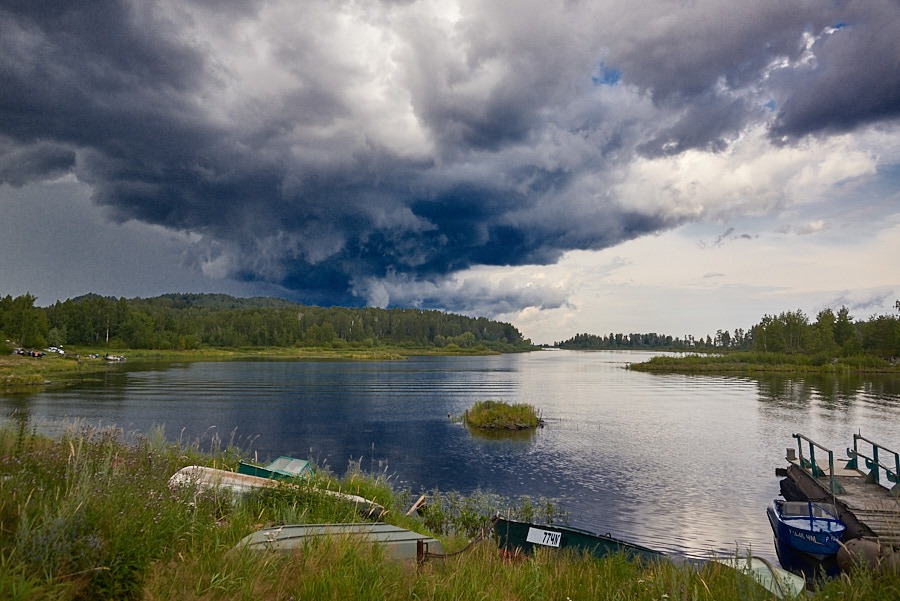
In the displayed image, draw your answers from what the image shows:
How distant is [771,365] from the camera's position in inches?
5320

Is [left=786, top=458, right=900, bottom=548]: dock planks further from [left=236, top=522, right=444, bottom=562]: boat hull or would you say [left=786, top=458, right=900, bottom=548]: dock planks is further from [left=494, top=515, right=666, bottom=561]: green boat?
[left=236, top=522, right=444, bottom=562]: boat hull

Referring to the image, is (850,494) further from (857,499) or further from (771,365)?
(771,365)

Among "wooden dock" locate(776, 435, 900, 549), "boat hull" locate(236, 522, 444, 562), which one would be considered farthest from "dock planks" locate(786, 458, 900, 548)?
"boat hull" locate(236, 522, 444, 562)

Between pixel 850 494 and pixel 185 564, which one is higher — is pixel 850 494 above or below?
below

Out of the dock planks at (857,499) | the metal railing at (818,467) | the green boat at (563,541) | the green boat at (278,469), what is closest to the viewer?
the green boat at (563,541)

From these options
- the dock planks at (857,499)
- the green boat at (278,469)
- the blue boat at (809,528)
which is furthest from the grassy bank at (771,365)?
the green boat at (278,469)

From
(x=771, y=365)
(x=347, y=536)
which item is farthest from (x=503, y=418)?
(x=771, y=365)

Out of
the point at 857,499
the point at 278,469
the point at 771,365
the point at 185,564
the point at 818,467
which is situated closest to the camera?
the point at 185,564

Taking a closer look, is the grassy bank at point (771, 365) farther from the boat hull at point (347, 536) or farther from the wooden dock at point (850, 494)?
the boat hull at point (347, 536)

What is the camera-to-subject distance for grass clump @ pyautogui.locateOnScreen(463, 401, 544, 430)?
150 ft

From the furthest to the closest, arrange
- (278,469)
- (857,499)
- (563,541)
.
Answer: (278,469)
(857,499)
(563,541)

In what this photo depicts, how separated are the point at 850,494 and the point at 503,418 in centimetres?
A: 2910

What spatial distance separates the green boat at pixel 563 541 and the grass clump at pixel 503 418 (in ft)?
103

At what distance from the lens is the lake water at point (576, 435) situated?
24.0 metres
